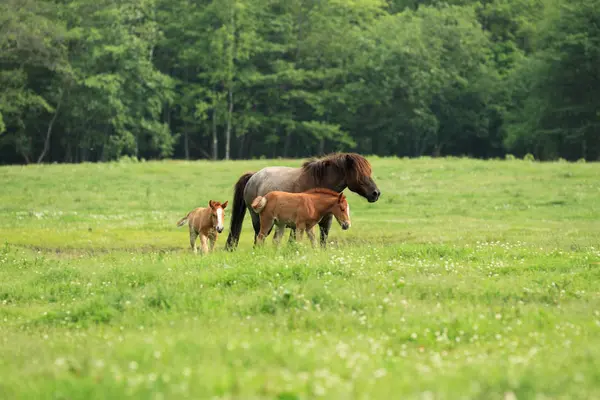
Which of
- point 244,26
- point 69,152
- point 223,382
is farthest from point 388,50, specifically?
point 223,382

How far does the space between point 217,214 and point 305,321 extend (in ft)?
26.7

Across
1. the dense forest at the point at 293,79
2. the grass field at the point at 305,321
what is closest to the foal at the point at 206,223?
the grass field at the point at 305,321

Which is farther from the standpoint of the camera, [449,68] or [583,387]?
[449,68]

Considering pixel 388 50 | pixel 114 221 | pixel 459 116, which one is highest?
pixel 388 50

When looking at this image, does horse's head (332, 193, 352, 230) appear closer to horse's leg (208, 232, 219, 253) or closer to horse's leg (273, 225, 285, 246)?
horse's leg (273, 225, 285, 246)

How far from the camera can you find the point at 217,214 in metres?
19.1

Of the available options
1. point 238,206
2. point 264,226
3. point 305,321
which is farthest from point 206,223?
point 305,321

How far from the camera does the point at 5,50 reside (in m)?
68.3

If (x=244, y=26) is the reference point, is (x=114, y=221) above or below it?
below

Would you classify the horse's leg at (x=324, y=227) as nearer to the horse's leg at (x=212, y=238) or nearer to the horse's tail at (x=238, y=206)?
the horse's leg at (x=212, y=238)

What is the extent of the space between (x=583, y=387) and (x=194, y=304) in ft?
20.7

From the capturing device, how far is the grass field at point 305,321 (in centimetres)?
704

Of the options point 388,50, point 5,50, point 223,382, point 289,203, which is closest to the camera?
point 223,382

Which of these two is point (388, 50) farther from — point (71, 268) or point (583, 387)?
point (583, 387)
